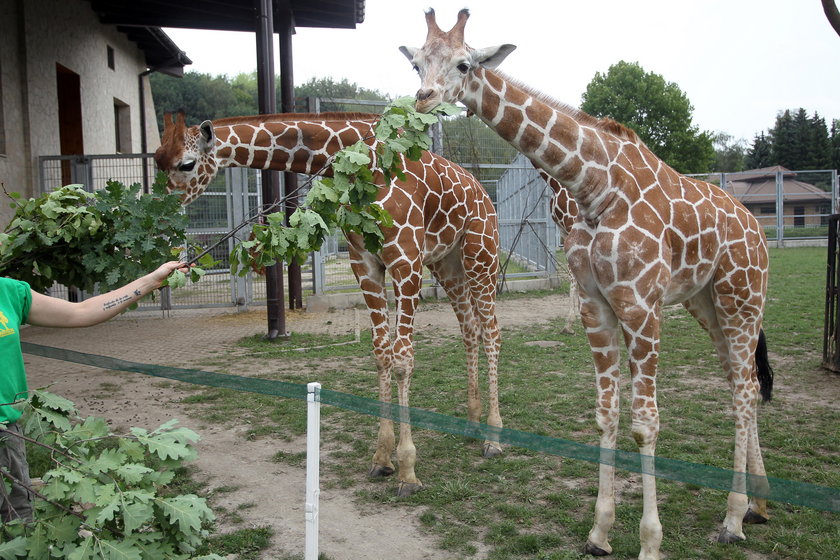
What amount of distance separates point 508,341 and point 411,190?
510cm

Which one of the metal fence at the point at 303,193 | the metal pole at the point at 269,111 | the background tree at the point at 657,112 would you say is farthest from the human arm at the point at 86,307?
the background tree at the point at 657,112

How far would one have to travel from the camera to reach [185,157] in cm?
448

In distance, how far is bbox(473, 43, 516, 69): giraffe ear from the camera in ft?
11.4

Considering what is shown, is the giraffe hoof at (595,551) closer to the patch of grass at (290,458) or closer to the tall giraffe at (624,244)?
the tall giraffe at (624,244)

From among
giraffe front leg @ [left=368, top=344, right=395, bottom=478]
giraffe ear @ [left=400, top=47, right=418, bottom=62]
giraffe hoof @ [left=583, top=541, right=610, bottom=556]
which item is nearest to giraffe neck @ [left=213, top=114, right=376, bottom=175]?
giraffe ear @ [left=400, top=47, right=418, bottom=62]

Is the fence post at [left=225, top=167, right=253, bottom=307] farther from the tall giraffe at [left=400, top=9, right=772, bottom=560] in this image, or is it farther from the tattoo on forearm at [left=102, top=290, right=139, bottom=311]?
the tattoo on forearm at [left=102, top=290, right=139, bottom=311]

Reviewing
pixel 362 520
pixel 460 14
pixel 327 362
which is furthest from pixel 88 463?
pixel 327 362

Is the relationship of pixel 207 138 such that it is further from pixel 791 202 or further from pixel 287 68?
pixel 791 202

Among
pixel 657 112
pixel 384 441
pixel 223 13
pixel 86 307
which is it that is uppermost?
pixel 657 112

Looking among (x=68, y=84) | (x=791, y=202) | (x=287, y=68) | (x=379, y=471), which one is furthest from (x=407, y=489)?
(x=791, y=202)

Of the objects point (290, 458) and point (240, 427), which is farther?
point (240, 427)

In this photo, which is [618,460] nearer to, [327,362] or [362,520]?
[362,520]

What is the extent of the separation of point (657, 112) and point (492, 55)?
1541 inches

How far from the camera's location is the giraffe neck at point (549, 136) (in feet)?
11.3
